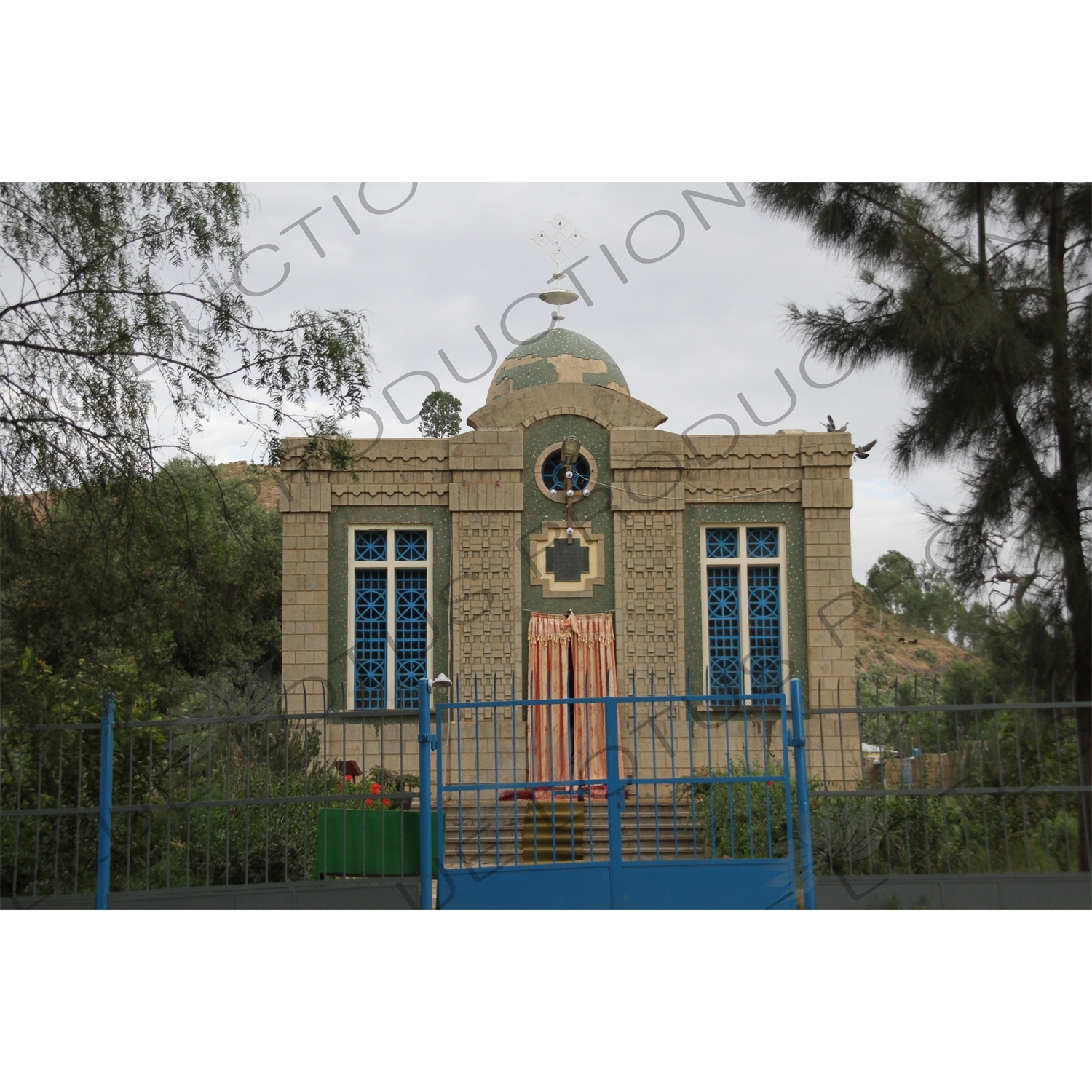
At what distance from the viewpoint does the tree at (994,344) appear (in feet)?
32.0

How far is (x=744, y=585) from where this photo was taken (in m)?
13.8

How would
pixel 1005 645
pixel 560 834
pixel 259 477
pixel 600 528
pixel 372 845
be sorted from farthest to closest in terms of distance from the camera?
pixel 600 528 < pixel 259 477 < pixel 560 834 < pixel 1005 645 < pixel 372 845

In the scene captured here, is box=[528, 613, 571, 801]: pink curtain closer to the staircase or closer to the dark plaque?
the dark plaque

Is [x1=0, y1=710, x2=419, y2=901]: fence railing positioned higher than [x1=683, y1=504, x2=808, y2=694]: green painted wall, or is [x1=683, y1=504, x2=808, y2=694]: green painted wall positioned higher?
[x1=683, y1=504, x2=808, y2=694]: green painted wall

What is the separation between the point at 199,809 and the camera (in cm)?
909

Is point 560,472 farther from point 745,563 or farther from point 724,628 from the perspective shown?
point 724,628

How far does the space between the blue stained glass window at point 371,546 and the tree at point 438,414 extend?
47.3ft

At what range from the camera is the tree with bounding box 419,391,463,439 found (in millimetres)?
28219

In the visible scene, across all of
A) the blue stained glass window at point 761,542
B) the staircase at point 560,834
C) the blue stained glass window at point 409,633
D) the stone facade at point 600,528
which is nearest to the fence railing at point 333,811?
the staircase at point 560,834

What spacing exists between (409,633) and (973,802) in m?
6.87

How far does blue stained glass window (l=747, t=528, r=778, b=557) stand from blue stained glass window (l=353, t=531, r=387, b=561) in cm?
467

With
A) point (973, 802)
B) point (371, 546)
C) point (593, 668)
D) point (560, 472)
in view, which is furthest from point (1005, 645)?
point (371, 546)

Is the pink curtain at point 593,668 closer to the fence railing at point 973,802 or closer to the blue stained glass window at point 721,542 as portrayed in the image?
the blue stained glass window at point 721,542

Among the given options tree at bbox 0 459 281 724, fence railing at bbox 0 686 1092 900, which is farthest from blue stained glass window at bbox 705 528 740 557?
tree at bbox 0 459 281 724
